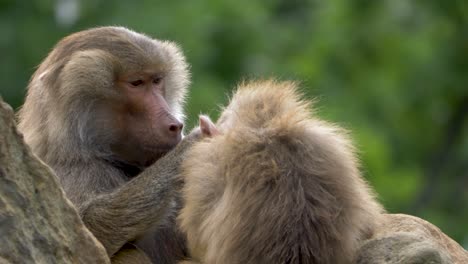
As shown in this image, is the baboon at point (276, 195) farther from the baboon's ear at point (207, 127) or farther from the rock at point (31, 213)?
the rock at point (31, 213)

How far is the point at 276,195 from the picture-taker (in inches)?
200

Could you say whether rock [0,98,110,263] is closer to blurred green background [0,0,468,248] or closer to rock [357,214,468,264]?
rock [357,214,468,264]

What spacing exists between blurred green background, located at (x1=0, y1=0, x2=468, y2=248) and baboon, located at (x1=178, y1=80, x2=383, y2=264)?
9693 millimetres

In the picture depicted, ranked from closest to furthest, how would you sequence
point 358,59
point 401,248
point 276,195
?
1. point 276,195
2. point 401,248
3. point 358,59

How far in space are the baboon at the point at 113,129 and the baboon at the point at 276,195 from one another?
0.52m

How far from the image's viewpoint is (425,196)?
19.3 metres

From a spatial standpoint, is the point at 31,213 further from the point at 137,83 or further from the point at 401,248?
the point at 137,83

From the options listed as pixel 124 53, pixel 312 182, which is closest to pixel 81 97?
pixel 124 53

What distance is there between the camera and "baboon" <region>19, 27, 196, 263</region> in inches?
233

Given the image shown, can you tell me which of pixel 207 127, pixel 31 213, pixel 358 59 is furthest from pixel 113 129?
pixel 358 59

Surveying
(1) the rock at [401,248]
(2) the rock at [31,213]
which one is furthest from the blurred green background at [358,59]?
(2) the rock at [31,213]

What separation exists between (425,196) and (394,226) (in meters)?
13.7

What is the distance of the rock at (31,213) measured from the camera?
470 cm

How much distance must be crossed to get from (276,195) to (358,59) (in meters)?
15.6
